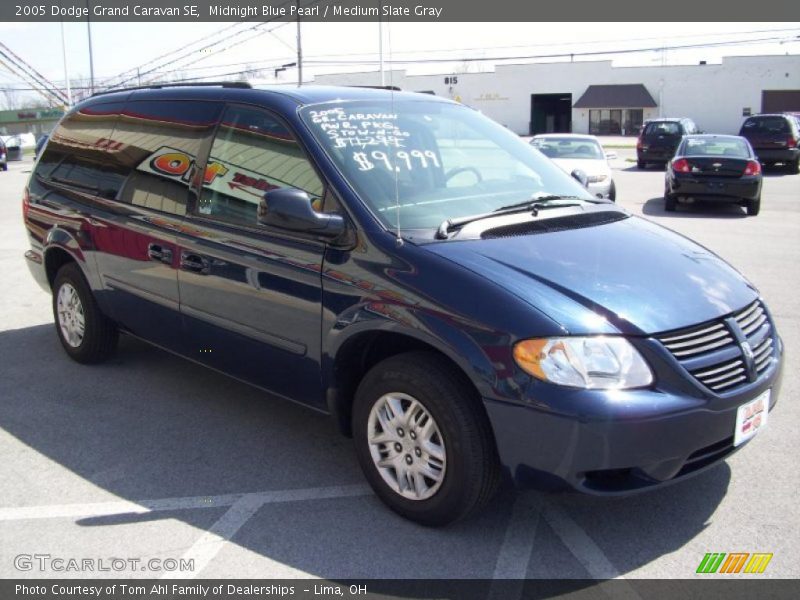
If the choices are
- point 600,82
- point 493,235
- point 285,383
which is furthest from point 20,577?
point 600,82

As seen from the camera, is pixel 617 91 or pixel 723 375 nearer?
pixel 723 375

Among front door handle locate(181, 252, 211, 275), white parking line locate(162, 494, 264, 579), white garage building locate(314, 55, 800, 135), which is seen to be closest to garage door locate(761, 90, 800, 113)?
white garage building locate(314, 55, 800, 135)

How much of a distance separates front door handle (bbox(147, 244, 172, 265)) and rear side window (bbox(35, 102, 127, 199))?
2.06 feet

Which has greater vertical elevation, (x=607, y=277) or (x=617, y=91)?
(x=617, y=91)

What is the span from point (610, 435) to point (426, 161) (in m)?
1.89

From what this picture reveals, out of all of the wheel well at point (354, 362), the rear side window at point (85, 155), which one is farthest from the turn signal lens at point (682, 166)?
the wheel well at point (354, 362)

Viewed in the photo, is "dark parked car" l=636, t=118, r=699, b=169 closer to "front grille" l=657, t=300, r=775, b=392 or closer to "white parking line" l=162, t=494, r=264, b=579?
"front grille" l=657, t=300, r=775, b=392

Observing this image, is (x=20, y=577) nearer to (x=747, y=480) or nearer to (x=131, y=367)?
(x=131, y=367)

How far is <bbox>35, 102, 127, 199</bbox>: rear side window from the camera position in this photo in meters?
5.19

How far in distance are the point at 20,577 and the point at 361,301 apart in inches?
70.0

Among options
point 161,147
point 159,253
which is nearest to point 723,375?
point 159,253

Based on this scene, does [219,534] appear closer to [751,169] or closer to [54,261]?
[54,261]

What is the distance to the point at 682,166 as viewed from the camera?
14.4m

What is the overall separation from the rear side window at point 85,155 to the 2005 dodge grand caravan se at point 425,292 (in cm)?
6
